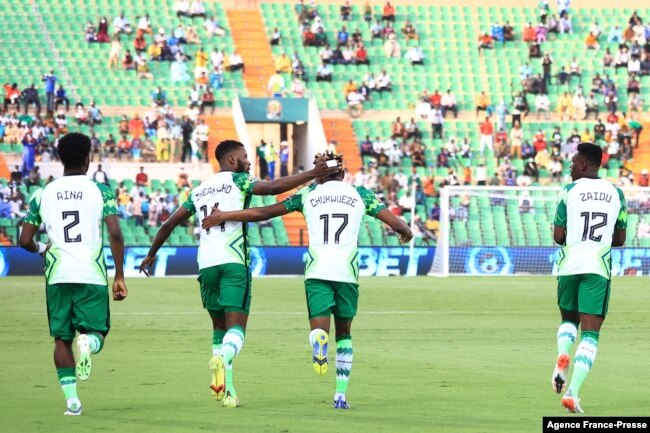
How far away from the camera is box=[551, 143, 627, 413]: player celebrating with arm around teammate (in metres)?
11.0

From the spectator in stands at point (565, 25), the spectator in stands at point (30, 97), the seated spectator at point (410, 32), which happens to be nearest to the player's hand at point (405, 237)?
the spectator in stands at point (30, 97)

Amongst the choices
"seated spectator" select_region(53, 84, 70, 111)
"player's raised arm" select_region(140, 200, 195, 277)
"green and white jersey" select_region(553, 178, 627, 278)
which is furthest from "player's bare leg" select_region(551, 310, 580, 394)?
"seated spectator" select_region(53, 84, 70, 111)

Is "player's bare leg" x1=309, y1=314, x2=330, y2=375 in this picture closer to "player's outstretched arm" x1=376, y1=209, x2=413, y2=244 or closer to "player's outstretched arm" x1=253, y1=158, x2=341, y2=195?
"player's outstretched arm" x1=376, y1=209, x2=413, y2=244

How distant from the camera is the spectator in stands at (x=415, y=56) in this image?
49.5 metres

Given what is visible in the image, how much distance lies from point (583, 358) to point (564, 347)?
248 mm

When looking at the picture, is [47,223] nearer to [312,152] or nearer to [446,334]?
[446,334]

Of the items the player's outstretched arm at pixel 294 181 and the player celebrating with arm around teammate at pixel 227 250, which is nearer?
the player's outstretched arm at pixel 294 181

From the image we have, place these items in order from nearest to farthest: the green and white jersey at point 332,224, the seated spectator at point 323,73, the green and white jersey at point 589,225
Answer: the green and white jersey at point 589,225
the green and white jersey at point 332,224
the seated spectator at point 323,73

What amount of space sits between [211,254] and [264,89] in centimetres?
3615

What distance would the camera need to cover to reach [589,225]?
439 inches

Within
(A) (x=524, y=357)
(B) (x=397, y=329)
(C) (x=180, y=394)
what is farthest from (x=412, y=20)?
(C) (x=180, y=394)

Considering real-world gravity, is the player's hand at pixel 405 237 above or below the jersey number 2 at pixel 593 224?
below

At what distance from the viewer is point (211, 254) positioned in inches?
446

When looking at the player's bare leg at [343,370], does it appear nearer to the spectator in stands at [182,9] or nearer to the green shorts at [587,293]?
the green shorts at [587,293]
